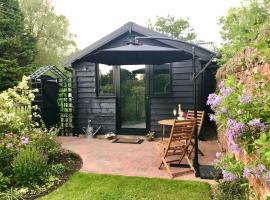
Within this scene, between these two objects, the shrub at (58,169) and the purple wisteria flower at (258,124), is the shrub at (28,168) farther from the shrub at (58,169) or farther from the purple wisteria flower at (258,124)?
the purple wisteria flower at (258,124)

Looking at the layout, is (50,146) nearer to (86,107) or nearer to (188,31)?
(86,107)

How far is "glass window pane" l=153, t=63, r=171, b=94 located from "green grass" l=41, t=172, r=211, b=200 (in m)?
4.19

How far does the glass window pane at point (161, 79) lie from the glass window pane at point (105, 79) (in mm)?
1399

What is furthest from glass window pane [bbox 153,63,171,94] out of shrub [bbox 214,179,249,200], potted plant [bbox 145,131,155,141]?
shrub [bbox 214,179,249,200]

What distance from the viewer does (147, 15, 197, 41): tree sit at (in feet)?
83.0

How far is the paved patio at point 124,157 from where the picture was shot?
5.00 m

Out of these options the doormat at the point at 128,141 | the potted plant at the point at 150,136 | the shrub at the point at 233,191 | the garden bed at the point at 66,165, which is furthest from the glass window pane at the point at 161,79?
the shrub at the point at 233,191

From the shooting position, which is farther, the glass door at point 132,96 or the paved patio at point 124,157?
the glass door at point 132,96

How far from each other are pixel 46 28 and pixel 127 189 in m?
21.7

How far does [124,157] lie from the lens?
6.09 metres

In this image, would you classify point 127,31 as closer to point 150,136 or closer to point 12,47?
point 150,136

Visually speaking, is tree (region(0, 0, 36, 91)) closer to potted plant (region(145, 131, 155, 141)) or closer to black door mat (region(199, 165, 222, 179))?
potted plant (region(145, 131, 155, 141))

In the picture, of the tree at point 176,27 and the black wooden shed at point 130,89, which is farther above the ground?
the tree at point 176,27

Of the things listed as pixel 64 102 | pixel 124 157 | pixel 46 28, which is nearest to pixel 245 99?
pixel 124 157
